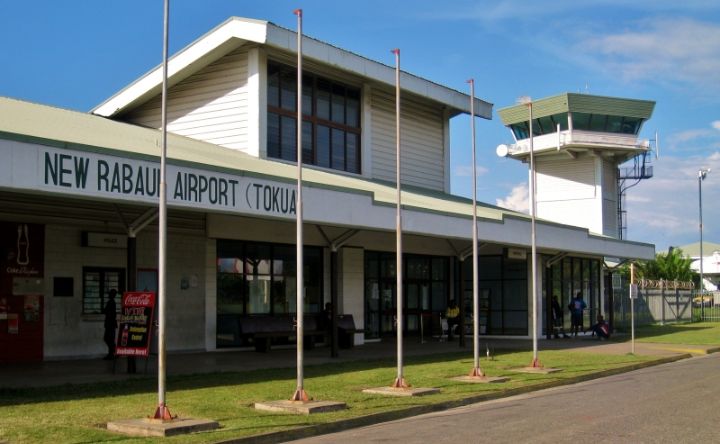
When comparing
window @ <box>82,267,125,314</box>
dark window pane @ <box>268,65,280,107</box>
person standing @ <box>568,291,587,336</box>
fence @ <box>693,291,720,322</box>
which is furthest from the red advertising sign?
fence @ <box>693,291,720,322</box>

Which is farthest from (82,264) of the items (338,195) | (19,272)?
(338,195)

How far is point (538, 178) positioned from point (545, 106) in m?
5.56

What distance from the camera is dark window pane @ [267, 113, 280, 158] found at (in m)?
25.9

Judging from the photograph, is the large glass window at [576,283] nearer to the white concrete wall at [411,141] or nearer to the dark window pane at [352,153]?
the white concrete wall at [411,141]

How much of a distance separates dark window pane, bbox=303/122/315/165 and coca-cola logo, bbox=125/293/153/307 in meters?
11.1

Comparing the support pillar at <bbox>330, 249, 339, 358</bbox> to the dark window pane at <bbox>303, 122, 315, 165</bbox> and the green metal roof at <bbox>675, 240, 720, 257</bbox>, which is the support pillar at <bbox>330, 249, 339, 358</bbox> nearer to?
the dark window pane at <bbox>303, 122, 315, 165</bbox>

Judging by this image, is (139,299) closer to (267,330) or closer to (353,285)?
(267,330)

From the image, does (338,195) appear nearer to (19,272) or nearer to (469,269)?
(19,272)

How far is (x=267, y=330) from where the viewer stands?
2402cm

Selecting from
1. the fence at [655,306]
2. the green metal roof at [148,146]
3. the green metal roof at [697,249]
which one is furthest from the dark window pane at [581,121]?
the green metal roof at [697,249]

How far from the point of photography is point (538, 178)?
58.5m

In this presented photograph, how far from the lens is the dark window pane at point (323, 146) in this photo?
2780 centimetres

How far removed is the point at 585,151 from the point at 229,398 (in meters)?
44.9

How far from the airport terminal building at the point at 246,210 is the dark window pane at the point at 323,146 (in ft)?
0.19
